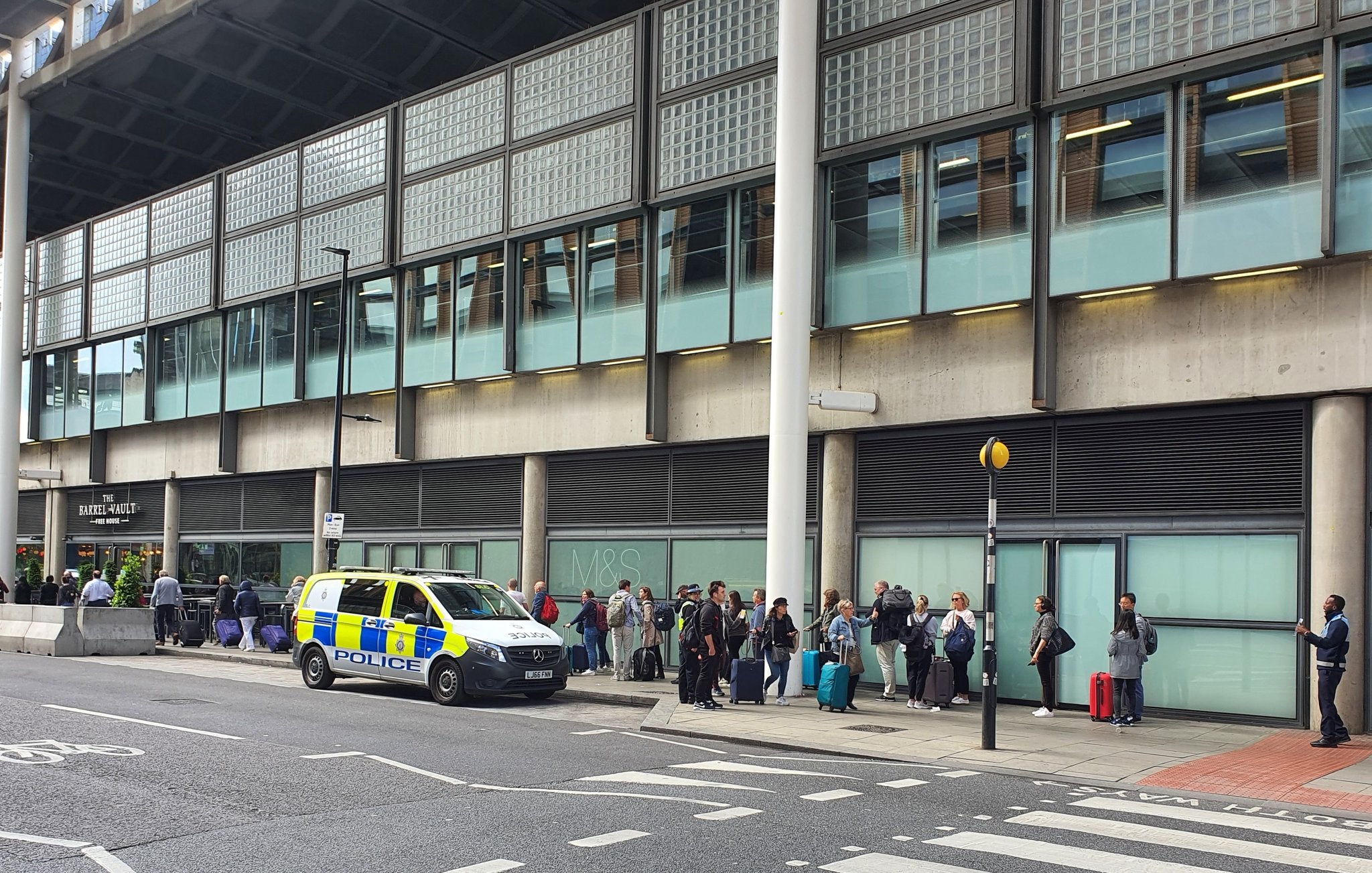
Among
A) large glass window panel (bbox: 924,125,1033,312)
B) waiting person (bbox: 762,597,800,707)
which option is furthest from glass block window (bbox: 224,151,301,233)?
waiting person (bbox: 762,597,800,707)

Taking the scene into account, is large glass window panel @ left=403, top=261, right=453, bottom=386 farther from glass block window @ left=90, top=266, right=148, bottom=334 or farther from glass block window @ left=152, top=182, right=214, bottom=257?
glass block window @ left=90, top=266, right=148, bottom=334

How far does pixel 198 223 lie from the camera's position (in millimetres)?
34312

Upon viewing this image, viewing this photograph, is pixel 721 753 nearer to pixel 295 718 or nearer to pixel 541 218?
pixel 295 718

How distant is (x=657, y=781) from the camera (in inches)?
444

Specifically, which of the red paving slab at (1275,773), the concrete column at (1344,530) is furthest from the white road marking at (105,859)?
the concrete column at (1344,530)

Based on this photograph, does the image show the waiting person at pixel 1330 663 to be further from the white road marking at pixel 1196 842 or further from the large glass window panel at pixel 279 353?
the large glass window panel at pixel 279 353

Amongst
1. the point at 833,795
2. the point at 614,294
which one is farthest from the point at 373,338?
the point at 833,795

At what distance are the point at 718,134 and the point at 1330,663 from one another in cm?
1266

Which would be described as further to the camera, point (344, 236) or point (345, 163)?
point (345, 163)

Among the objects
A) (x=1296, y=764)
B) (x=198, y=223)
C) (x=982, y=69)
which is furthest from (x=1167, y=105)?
(x=198, y=223)

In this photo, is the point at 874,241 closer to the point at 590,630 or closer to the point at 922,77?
the point at 922,77

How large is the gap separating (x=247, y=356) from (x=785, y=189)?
18.3m

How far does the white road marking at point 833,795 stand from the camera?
34.2 ft

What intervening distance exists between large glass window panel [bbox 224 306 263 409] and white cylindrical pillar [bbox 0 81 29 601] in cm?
935
